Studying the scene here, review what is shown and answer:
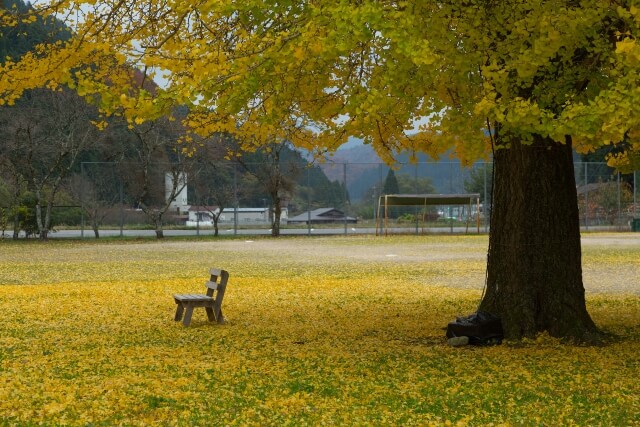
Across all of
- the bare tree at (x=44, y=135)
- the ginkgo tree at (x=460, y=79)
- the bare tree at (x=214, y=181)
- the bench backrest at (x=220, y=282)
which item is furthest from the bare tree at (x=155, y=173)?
the ginkgo tree at (x=460, y=79)

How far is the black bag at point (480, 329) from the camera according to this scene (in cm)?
944

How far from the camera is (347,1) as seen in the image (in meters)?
7.02

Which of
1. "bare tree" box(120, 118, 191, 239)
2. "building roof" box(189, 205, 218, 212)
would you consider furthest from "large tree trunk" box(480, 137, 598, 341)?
"building roof" box(189, 205, 218, 212)

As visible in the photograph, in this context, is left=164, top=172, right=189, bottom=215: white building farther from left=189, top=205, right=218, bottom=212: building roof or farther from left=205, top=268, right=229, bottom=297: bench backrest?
left=205, top=268, right=229, bottom=297: bench backrest

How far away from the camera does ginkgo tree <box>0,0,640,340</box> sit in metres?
7.07

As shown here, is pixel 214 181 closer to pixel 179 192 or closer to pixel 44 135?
pixel 179 192

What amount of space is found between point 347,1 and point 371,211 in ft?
128

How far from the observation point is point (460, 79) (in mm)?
7984

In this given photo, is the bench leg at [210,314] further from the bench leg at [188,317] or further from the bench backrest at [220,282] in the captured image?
the bench leg at [188,317]

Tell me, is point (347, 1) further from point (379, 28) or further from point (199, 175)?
point (199, 175)

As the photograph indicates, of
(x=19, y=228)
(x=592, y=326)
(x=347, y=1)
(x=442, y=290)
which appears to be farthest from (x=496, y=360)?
(x=19, y=228)

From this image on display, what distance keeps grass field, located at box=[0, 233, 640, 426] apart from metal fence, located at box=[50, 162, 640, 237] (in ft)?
77.5

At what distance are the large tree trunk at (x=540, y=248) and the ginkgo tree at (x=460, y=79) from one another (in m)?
0.01

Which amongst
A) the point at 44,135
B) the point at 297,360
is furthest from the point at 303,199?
the point at 297,360
